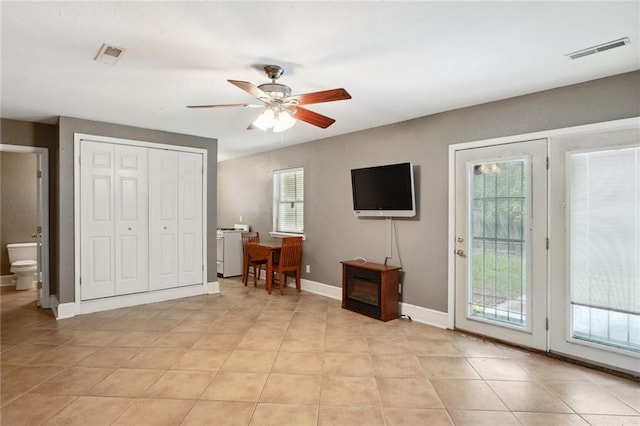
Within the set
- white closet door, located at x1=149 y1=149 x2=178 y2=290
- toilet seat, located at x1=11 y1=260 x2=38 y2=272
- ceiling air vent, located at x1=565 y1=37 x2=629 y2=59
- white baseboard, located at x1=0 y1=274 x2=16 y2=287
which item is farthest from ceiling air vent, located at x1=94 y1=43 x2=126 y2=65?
white baseboard, located at x1=0 y1=274 x2=16 y2=287

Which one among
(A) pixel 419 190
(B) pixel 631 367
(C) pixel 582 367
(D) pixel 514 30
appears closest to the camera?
(D) pixel 514 30

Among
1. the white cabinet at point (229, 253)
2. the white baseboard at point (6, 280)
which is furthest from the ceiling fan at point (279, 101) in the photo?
the white baseboard at point (6, 280)

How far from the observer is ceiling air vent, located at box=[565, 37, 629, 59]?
226cm

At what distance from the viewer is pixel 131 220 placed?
15.2 ft

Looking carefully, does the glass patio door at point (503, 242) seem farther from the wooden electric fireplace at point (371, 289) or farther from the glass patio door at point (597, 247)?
the wooden electric fireplace at point (371, 289)

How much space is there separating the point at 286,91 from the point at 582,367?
3.35 meters

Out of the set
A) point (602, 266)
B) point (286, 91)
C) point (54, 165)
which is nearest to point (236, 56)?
point (286, 91)

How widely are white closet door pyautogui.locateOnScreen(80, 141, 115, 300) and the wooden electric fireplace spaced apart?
10.2 ft

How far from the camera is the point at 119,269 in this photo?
4.53 m

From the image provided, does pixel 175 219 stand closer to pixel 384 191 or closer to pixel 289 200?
pixel 289 200

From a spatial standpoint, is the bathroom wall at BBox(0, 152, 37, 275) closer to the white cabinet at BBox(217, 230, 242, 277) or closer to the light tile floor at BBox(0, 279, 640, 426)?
the light tile floor at BBox(0, 279, 640, 426)

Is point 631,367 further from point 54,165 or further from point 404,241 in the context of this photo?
point 54,165

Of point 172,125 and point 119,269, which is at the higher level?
point 172,125

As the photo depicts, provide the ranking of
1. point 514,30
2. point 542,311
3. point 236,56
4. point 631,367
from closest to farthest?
point 514,30 → point 236,56 → point 631,367 → point 542,311
